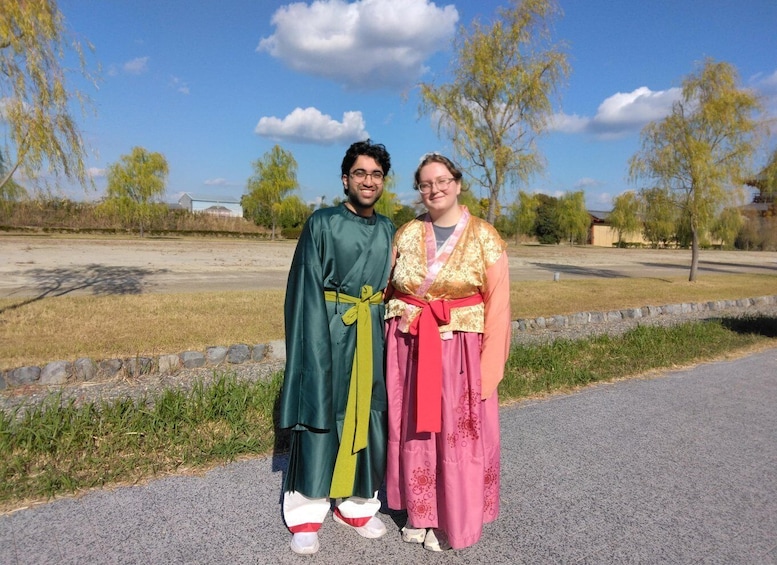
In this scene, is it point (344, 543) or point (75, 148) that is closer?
point (344, 543)

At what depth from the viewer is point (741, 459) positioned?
3.53 metres

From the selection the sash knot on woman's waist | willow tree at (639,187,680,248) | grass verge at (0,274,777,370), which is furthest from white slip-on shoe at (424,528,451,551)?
willow tree at (639,187,680,248)

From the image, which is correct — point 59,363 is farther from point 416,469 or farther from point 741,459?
point 741,459

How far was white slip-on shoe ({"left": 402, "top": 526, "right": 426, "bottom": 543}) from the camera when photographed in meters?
2.54

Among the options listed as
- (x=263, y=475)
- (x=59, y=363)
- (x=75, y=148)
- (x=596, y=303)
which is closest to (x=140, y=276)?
(x=75, y=148)

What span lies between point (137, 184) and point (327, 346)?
1475 inches

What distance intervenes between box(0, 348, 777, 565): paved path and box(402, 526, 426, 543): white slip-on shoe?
49 mm

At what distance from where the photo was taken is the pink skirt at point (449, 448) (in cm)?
240

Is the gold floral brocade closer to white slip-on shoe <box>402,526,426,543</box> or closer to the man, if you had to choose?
the man

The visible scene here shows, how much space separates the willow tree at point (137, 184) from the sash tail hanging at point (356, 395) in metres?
36.7

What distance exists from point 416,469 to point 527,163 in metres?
10.0

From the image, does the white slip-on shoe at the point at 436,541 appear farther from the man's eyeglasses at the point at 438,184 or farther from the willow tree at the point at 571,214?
the willow tree at the point at 571,214

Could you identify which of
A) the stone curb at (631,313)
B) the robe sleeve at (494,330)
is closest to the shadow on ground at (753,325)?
the stone curb at (631,313)

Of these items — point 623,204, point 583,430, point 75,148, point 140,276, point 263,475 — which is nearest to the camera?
point 263,475
